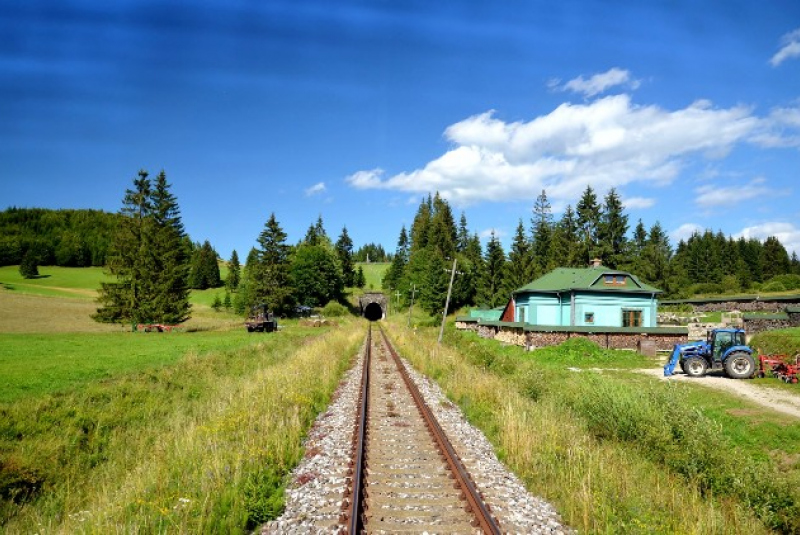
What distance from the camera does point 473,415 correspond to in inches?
492

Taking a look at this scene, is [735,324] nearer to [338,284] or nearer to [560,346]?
[560,346]

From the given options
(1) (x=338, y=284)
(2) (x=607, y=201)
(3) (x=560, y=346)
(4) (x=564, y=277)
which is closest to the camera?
(3) (x=560, y=346)

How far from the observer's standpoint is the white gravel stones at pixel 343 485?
6.24 m

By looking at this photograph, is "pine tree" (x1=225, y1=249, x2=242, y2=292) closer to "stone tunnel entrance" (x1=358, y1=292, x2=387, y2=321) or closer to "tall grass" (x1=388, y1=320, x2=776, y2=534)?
"stone tunnel entrance" (x1=358, y1=292, x2=387, y2=321)

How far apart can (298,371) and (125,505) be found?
430 inches

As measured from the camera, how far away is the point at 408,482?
25.5ft

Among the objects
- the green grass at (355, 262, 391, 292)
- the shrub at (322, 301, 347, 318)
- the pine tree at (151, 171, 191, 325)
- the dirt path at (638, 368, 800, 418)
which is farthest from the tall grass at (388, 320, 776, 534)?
the green grass at (355, 262, 391, 292)

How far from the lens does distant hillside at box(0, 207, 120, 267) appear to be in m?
102

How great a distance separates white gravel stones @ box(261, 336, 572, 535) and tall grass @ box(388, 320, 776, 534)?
33 centimetres

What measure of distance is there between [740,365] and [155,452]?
20.8 metres

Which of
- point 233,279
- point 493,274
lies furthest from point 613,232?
point 233,279

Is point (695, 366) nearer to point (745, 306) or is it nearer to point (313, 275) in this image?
point (745, 306)

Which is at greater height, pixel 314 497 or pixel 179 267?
pixel 179 267

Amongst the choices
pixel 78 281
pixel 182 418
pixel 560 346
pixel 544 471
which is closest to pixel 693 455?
pixel 544 471
